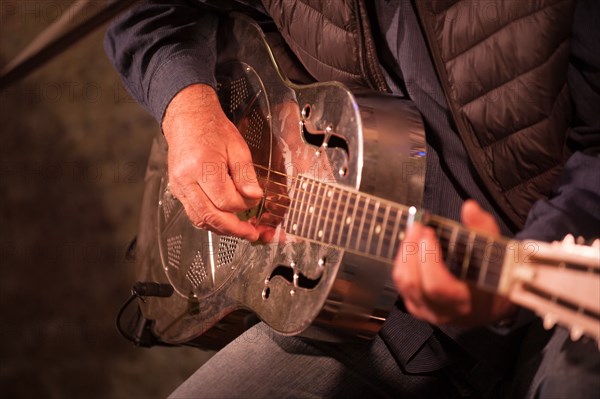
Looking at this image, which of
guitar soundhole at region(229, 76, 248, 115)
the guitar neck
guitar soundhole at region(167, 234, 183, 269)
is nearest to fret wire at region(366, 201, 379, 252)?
the guitar neck

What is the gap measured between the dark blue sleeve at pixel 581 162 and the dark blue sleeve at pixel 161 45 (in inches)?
24.8

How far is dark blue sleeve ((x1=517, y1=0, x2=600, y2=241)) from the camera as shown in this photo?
0.71 m

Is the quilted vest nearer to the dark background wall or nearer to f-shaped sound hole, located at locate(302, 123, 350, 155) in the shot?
f-shaped sound hole, located at locate(302, 123, 350, 155)

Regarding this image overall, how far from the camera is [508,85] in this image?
0.77 meters

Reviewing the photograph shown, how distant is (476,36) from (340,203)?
0.29 meters

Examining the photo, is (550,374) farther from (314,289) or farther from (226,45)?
(226,45)

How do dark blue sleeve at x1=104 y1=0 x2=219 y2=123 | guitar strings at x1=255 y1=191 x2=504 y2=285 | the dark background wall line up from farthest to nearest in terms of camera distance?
the dark background wall < dark blue sleeve at x1=104 y1=0 x2=219 y2=123 < guitar strings at x1=255 y1=191 x2=504 y2=285

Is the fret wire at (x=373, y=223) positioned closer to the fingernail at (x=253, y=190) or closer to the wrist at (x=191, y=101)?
the fingernail at (x=253, y=190)

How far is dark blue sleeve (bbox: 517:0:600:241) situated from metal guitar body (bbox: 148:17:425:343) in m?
0.16

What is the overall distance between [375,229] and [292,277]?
0.20 metres

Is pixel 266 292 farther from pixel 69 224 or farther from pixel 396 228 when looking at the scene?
pixel 69 224

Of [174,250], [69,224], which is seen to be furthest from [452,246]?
[69,224]

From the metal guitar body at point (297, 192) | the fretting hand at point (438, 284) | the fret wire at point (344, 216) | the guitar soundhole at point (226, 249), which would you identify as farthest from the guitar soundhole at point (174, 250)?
the fretting hand at point (438, 284)

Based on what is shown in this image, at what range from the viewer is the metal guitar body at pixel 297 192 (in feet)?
2.53
